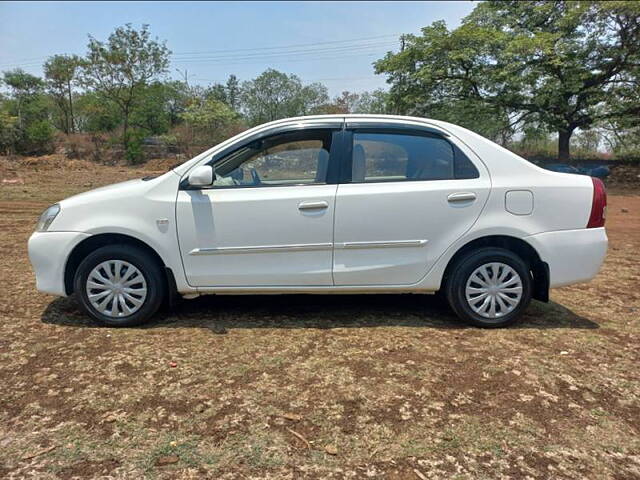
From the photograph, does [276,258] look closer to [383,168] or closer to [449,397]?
[383,168]

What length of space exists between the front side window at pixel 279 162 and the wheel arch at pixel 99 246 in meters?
0.77

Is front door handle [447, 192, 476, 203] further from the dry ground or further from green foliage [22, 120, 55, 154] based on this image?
green foliage [22, 120, 55, 154]

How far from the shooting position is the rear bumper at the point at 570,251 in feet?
11.8

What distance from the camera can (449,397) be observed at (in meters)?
2.74

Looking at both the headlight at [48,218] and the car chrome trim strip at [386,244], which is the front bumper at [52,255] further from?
the car chrome trim strip at [386,244]

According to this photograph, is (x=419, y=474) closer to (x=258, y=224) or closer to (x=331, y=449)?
(x=331, y=449)

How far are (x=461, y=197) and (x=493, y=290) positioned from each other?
2.66 ft

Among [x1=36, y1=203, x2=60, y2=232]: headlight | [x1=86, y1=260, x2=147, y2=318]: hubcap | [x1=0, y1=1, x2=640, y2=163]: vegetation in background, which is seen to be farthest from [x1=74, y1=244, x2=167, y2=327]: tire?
[x1=0, y1=1, x2=640, y2=163]: vegetation in background

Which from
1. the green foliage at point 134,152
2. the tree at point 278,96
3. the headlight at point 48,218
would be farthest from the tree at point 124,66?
the headlight at point 48,218

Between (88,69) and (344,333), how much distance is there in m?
34.8

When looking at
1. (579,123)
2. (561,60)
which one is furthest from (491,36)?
(579,123)

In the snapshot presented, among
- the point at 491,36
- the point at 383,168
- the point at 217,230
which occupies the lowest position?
the point at 217,230

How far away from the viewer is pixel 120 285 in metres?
3.68

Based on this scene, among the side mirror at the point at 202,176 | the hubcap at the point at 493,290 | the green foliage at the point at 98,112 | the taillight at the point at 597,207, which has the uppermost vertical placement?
the green foliage at the point at 98,112
